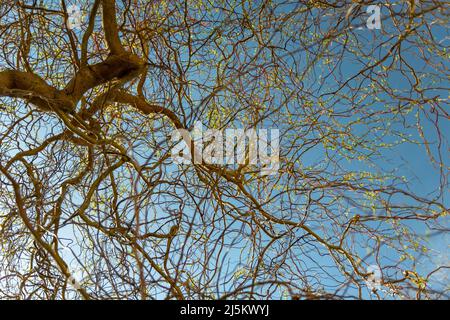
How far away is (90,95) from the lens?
3.17 metres

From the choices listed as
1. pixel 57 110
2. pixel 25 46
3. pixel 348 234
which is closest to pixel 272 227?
pixel 348 234

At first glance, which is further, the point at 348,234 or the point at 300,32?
the point at 300,32

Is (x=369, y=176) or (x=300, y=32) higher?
(x=300, y=32)

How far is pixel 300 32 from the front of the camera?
283 centimetres

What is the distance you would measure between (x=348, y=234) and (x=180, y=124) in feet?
3.89

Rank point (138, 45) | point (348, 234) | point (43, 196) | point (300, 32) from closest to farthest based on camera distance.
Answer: point (43, 196)
point (348, 234)
point (300, 32)
point (138, 45)

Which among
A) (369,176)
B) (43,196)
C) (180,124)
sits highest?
(180,124)
